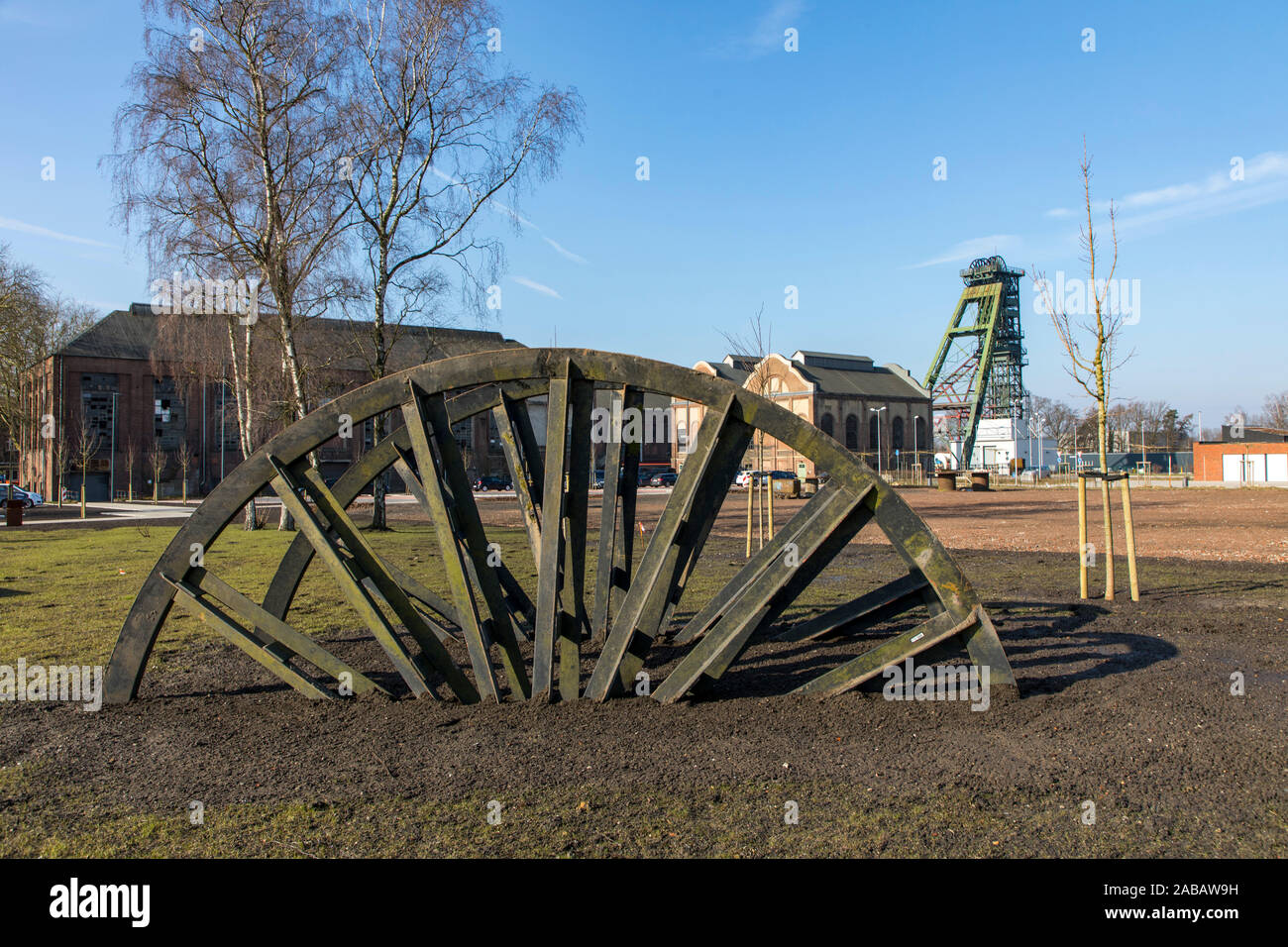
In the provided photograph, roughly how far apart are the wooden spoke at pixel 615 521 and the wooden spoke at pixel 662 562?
1.13 meters

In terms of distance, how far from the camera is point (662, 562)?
5941mm

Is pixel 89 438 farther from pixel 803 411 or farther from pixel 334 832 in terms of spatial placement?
pixel 334 832

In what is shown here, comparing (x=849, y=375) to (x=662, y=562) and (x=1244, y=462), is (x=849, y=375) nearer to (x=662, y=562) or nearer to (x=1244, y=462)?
(x=1244, y=462)

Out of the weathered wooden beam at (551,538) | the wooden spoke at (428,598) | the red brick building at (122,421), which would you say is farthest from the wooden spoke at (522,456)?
the red brick building at (122,421)

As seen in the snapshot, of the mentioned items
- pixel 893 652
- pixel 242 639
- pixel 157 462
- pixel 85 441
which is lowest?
pixel 893 652

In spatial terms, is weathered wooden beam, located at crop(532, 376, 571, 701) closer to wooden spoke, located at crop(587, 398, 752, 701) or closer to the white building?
wooden spoke, located at crop(587, 398, 752, 701)

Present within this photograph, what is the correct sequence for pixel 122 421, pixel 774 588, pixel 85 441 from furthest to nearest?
pixel 122 421 < pixel 85 441 < pixel 774 588

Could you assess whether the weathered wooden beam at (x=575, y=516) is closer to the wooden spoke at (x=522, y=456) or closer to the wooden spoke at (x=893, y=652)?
the wooden spoke at (x=522, y=456)

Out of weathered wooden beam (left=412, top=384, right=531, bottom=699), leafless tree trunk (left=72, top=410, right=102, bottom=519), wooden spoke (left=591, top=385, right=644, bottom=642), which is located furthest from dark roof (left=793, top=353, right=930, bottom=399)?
weathered wooden beam (left=412, top=384, right=531, bottom=699)

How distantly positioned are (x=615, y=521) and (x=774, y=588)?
2471 mm

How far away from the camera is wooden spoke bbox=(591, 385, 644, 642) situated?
7.40 m

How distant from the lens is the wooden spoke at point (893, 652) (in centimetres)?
586

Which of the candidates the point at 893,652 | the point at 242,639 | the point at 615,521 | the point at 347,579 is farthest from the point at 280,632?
the point at 893,652

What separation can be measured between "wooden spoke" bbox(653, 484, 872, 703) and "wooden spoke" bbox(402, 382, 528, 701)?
1209 mm
